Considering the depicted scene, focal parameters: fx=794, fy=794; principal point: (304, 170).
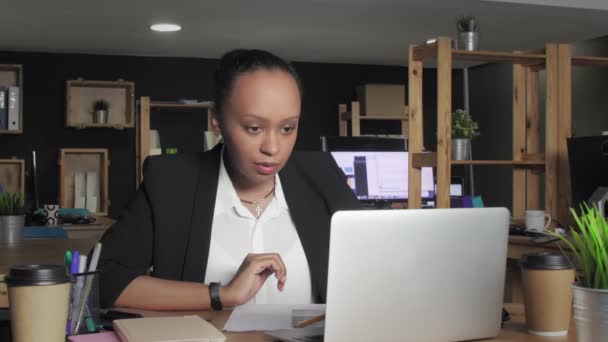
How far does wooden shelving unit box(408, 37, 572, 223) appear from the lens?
364cm

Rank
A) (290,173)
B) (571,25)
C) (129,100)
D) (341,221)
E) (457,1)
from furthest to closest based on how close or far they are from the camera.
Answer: (129,100), (571,25), (457,1), (290,173), (341,221)

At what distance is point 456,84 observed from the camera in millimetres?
9312

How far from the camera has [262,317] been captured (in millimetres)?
1398

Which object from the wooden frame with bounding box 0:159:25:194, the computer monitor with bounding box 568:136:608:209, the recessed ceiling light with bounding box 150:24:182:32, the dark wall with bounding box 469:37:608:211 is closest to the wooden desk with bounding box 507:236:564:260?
the computer monitor with bounding box 568:136:608:209

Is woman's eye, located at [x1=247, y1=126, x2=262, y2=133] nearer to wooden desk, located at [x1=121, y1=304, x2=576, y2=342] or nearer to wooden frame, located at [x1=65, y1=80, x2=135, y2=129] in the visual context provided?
wooden desk, located at [x1=121, y1=304, x2=576, y2=342]

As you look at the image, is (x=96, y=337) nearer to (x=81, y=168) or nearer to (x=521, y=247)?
(x=521, y=247)

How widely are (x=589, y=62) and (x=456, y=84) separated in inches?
210

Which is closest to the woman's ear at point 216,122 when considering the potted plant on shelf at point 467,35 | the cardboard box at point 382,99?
the potted plant on shelf at point 467,35

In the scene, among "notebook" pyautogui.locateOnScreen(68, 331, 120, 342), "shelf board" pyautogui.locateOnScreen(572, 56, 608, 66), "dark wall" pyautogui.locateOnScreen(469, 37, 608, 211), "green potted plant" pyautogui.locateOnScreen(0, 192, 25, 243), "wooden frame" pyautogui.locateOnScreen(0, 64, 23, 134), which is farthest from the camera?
"dark wall" pyautogui.locateOnScreen(469, 37, 608, 211)

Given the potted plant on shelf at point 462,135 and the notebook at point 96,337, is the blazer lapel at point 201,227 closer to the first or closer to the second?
the notebook at point 96,337

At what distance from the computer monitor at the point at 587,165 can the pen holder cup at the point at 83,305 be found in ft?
8.27

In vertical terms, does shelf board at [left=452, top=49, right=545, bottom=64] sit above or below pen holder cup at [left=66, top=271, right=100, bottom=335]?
above

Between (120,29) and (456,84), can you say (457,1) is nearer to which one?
(120,29)

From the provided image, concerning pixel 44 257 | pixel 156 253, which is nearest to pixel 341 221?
pixel 156 253
